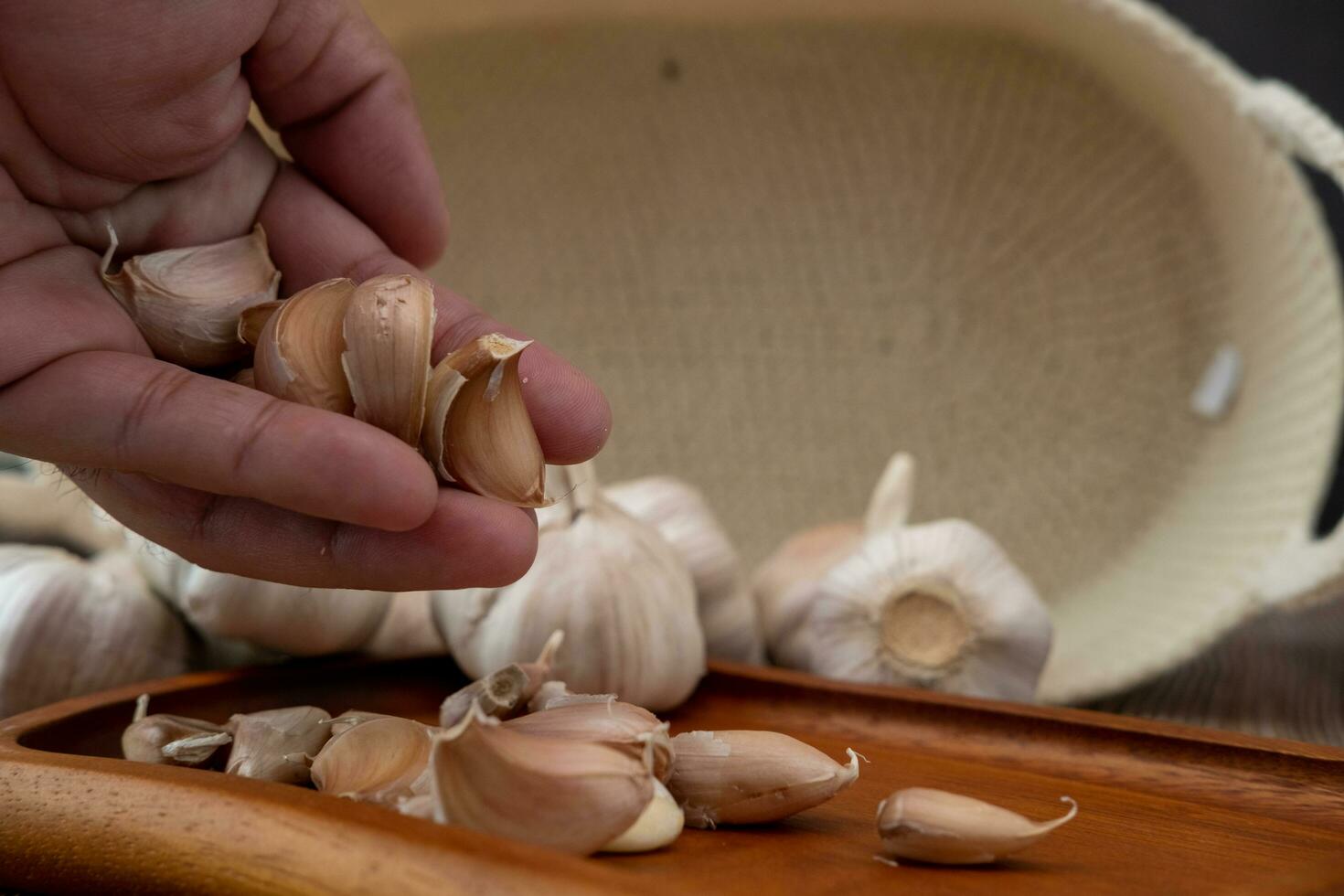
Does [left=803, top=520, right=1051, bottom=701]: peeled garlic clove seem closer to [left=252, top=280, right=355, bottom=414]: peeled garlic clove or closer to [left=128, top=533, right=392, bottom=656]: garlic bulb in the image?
[left=128, top=533, right=392, bottom=656]: garlic bulb

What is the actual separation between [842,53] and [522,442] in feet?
2.66

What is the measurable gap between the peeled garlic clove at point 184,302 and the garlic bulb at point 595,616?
18cm

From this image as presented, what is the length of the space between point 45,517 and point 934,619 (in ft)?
1.89

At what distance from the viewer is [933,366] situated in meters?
1.16

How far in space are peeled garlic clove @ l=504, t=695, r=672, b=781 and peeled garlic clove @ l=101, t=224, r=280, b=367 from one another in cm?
20

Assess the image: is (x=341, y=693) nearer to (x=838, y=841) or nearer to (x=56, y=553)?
(x=56, y=553)

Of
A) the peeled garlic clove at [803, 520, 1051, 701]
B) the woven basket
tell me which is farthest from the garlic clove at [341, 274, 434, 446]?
the woven basket

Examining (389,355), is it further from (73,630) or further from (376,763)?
(73,630)

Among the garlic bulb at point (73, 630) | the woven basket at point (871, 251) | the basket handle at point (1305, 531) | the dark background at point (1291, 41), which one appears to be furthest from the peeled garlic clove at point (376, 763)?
the dark background at point (1291, 41)

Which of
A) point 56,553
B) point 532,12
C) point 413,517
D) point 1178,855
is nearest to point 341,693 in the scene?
point 56,553

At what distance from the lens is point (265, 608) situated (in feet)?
2.05

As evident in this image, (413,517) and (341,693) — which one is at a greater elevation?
A: (413,517)

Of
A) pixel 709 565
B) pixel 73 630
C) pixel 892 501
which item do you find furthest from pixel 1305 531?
pixel 73 630

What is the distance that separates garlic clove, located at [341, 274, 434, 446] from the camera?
1.41 feet
